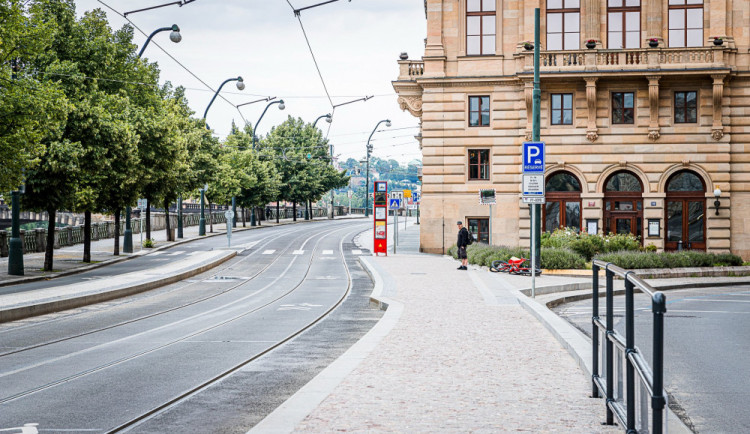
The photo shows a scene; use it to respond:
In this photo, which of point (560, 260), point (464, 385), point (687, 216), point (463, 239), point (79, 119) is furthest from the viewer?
point (687, 216)

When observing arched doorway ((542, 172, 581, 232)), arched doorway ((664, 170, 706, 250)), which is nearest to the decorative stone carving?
arched doorway ((542, 172, 581, 232))

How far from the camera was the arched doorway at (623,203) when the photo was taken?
131 feet

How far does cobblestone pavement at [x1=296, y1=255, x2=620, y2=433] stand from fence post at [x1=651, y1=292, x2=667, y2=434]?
2169mm

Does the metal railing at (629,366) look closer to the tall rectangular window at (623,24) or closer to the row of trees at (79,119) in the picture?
the row of trees at (79,119)

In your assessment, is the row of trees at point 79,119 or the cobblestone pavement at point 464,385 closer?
the cobblestone pavement at point 464,385

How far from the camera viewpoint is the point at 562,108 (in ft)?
132

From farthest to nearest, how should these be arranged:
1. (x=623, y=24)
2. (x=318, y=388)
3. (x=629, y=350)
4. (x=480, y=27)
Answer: (x=480, y=27), (x=623, y=24), (x=318, y=388), (x=629, y=350)

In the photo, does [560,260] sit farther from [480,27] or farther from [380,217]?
[480,27]

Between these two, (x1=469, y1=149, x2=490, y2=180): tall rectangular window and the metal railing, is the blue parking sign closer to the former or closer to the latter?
the metal railing

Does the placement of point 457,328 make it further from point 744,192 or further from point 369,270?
point 744,192

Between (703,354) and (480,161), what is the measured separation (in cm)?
2995

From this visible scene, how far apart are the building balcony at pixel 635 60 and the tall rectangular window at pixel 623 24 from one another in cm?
142

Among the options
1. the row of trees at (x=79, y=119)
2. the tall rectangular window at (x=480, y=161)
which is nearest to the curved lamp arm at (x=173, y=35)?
the row of trees at (x=79, y=119)

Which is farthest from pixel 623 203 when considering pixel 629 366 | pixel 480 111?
pixel 629 366
